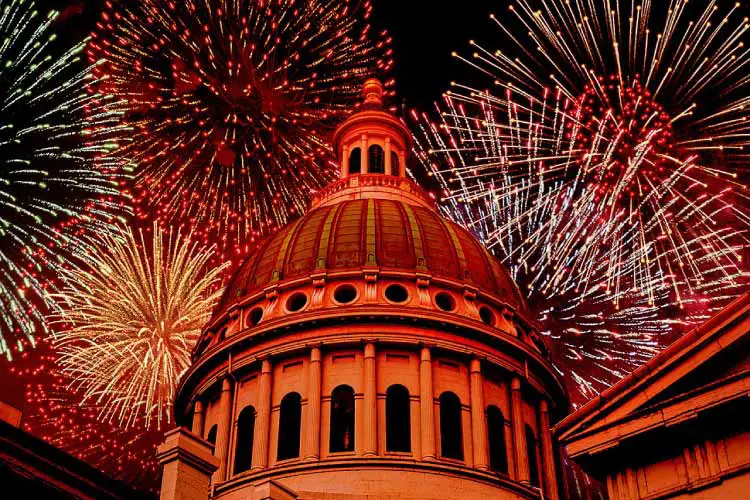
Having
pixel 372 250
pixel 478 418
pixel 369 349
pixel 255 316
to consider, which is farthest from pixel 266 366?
pixel 478 418

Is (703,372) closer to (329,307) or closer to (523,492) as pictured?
(523,492)

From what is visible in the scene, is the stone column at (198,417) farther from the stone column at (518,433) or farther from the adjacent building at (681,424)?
the adjacent building at (681,424)

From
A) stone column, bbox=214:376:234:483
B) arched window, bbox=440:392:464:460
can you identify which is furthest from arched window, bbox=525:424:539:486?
stone column, bbox=214:376:234:483

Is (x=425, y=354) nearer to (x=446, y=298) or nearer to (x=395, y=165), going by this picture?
(x=446, y=298)

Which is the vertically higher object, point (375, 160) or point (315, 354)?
point (375, 160)

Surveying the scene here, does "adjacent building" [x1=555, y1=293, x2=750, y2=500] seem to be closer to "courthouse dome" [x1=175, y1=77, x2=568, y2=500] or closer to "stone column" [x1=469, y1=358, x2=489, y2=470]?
"courthouse dome" [x1=175, y1=77, x2=568, y2=500]

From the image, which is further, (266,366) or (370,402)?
(266,366)
